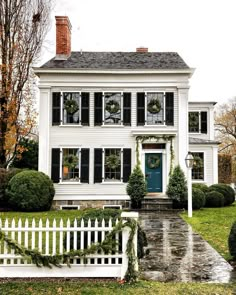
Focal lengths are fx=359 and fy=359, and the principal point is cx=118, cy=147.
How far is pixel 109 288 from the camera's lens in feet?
17.7

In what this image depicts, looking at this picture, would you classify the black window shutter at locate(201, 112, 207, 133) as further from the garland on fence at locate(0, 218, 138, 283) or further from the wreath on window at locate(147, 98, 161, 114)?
the garland on fence at locate(0, 218, 138, 283)

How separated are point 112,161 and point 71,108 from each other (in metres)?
3.29

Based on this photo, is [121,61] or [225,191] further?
[225,191]

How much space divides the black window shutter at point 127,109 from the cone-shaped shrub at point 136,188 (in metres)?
2.51

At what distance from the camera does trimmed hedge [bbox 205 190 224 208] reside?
18672 mm

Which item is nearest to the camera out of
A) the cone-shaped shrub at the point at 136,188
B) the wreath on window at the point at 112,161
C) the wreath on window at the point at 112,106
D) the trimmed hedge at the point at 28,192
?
the trimmed hedge at the point at 28,192

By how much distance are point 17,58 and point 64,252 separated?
1531 centimetres

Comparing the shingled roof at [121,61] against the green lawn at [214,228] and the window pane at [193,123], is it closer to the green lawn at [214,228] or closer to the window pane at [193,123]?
the window pane at [193,123]

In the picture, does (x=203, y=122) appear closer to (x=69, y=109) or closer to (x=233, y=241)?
(x=69, y=109)

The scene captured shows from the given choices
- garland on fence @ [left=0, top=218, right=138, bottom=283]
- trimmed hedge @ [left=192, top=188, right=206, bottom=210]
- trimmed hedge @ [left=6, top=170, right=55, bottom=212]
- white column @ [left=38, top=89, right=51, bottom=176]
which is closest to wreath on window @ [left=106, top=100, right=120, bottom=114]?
white column @ [left=38, top=89, right=51, bottom=176]

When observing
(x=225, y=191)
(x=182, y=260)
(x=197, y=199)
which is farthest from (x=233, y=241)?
(x=225, y=191)

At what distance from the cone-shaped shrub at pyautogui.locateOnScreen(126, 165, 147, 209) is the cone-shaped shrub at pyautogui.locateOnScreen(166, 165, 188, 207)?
1.22 meters

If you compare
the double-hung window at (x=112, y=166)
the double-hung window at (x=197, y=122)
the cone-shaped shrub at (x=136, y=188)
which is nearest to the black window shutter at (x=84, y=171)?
the double-hung window at (x=112, y=166)

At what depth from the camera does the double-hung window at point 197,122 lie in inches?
906
